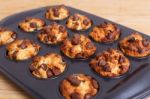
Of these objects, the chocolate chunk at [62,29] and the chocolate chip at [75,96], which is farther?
the chocolate chunk at [62,29]

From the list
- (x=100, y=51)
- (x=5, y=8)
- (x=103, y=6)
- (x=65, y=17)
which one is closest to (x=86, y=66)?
(x=100, y=51)

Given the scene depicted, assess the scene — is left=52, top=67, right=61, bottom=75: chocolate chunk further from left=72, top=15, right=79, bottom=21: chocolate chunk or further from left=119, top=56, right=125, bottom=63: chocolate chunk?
left=72, top=15, right=79, bottom=21: chocolate chunk

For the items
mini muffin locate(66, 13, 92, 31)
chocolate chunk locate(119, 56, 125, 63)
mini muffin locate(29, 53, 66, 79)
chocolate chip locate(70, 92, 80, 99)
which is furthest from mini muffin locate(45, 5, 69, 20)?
chocolate chip locate(70, 92, 80, 99)

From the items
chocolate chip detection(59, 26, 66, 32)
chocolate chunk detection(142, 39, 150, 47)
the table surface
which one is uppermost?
chocolate chunk detection(142, 39, 150, 47)

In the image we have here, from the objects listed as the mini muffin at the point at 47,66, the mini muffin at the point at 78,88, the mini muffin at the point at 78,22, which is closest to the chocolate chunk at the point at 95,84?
the mini muffin at the point at 78,88

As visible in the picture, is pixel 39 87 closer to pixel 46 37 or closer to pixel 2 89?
pixel 2 89

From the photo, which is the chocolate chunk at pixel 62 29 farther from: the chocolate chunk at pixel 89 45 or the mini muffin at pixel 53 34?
the chocolate chunk at pixel 89 45

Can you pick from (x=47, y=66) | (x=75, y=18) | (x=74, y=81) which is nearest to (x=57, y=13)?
(x=75, y=18)
